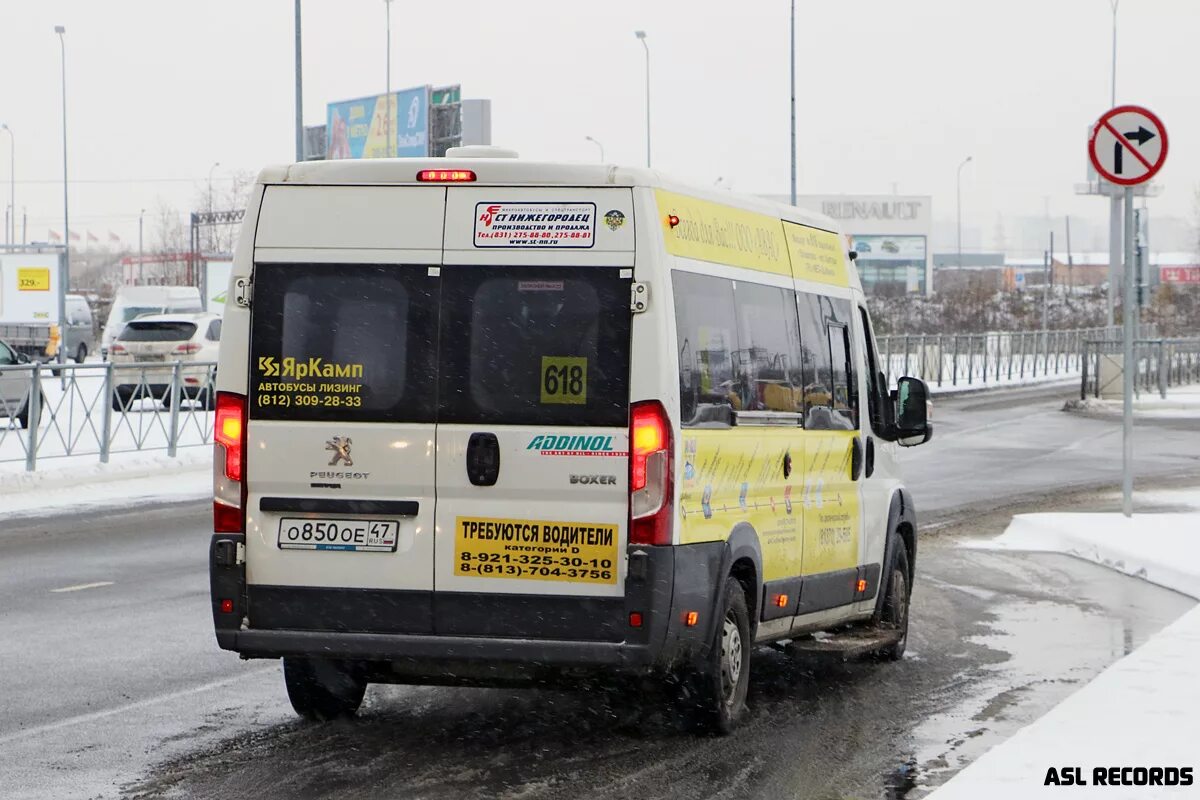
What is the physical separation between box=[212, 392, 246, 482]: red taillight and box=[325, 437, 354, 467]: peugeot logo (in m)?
0.36

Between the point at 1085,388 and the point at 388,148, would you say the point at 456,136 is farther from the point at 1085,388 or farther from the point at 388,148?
the point at 1085,388

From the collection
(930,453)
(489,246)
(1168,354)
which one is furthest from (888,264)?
(489,246)

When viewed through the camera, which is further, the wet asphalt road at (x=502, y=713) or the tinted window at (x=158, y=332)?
the tinted window at (x=158, y=332)

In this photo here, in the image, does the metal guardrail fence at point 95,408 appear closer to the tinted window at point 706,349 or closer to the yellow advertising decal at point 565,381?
the tinted window at point 706,349

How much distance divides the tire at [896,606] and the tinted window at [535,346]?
10.7 feet

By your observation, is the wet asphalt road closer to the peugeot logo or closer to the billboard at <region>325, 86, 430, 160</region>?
the peugeot logo

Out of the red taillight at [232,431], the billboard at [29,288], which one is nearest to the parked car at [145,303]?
the billboard at [29,288]

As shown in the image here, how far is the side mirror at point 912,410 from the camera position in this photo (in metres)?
9.51

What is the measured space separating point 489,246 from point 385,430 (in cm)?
80

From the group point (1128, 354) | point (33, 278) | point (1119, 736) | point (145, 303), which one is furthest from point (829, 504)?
point (145, 303)

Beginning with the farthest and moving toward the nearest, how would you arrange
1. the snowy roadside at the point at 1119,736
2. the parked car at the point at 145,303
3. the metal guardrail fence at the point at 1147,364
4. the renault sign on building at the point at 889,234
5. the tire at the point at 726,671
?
the renault sign on building at the point at 889,234, the parked car at the point at 145,303, the metal guardrail fence at the point at 1147,364, the tire at the point at 726,671, the snowy roadside at the point at 1119,736

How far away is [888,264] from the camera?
125 meters

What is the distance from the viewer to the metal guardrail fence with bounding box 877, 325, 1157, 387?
47000 millimetres

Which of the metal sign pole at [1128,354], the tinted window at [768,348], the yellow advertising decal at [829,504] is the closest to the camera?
the tinted window at [768,348]
